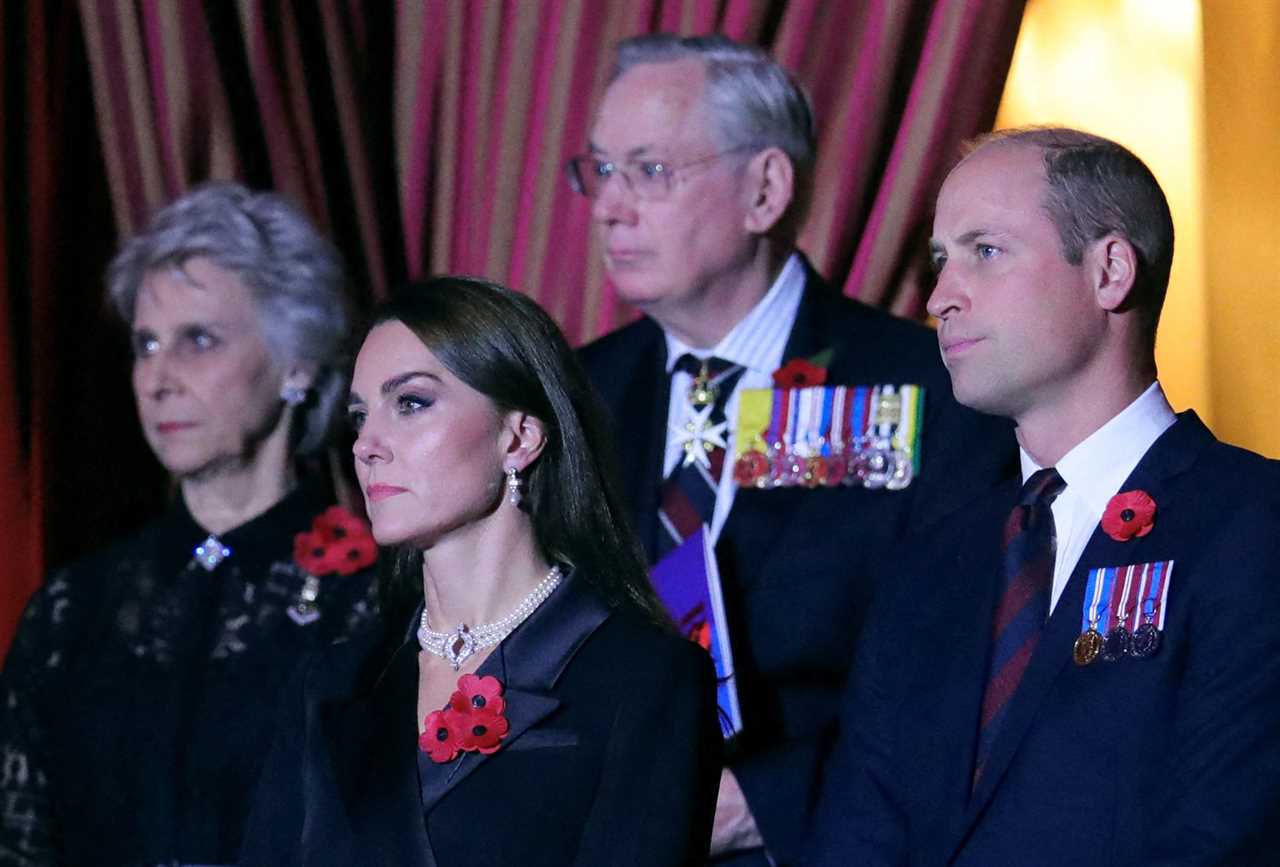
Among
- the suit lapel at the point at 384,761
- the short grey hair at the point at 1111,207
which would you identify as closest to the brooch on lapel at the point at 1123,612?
the short grey hair at the point at 1111,207

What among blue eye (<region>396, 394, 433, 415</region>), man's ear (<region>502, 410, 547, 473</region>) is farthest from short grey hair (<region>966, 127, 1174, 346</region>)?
blue eye (<region>396, 394, 433, 415</region>)

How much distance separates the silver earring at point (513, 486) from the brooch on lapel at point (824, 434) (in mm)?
723

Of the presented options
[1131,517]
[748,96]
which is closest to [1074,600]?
[1131,517]

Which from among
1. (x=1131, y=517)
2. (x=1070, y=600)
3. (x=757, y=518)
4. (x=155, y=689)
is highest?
(x=1131, y=517)

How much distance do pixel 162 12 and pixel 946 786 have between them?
2552 millimetres

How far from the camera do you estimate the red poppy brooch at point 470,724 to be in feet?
8.60

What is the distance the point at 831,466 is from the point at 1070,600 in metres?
0.80

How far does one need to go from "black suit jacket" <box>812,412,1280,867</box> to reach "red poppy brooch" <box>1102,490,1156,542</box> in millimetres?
13

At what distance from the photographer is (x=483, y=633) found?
8.98 ft

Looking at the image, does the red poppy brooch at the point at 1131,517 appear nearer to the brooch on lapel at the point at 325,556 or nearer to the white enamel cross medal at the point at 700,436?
the white enamel cross medal at the point at 700,436

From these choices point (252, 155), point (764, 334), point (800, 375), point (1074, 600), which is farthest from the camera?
point (252, 155)

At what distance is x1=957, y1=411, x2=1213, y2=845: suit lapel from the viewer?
8.55ft

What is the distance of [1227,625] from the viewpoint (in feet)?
8.17

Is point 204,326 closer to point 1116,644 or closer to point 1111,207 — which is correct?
point 1111,207
